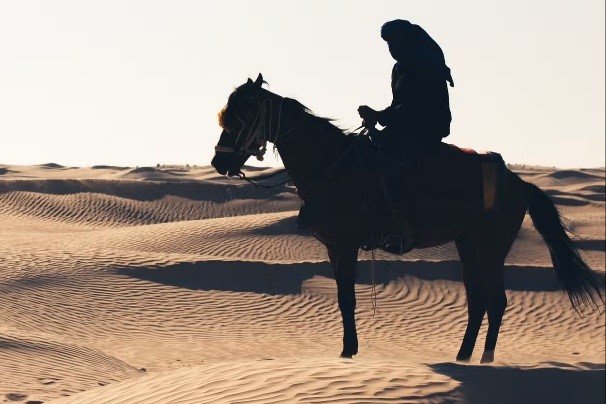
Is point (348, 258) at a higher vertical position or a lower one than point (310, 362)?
higher

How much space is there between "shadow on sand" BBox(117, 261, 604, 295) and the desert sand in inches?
1.6

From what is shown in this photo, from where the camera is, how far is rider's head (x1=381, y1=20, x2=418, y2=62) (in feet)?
39.7

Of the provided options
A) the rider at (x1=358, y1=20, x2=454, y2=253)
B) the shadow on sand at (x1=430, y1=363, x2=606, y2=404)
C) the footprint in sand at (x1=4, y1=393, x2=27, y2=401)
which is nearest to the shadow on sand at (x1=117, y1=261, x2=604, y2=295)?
the footprint in sand at (x1=4, y1=393, x2=27, y2=401)

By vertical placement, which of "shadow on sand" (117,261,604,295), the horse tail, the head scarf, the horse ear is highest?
the head scarf

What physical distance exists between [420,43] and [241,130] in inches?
82.0

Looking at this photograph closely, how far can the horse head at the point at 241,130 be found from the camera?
11.6m

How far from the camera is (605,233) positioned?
37562 millimetres

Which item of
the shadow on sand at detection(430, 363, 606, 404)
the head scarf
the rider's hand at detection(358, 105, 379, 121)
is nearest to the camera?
the shadow on sand at detection(430, 363, 606, 404)

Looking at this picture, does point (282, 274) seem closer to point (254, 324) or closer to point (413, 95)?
point (254, 324)

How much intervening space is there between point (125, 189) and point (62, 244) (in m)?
16.8

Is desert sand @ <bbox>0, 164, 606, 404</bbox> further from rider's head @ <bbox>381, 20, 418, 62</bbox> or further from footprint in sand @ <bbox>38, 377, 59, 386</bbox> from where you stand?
rider's head @ <bbox>381, 20, 418, 62</bbox>

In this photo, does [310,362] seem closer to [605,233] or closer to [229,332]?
[229,332]

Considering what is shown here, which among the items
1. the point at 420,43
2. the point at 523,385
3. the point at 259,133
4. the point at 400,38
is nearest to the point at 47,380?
the point at 259,133

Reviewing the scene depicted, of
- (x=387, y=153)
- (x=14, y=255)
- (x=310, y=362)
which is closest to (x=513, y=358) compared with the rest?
(x=387, y=153)
